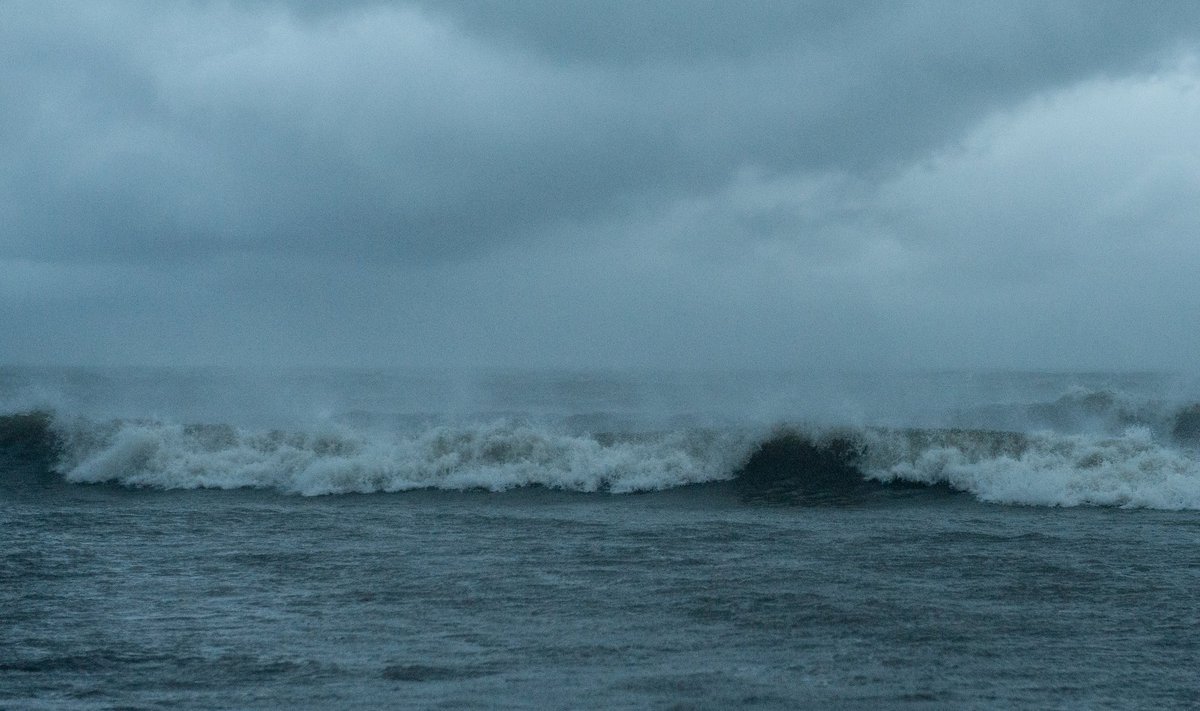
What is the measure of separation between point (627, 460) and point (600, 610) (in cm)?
1055

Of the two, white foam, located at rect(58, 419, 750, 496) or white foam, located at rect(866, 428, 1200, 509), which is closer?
white foam, located at rect(866, 428, 1200, 509)

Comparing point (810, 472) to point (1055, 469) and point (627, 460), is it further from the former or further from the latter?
point (1055, 469)

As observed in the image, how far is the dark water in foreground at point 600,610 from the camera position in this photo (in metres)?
7.73

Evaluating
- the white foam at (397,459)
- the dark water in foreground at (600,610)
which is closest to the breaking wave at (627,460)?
the white foam at (397,459)

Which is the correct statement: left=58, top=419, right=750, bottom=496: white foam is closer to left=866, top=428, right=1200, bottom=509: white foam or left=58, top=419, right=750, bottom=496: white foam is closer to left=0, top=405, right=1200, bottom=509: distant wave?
left=0, top=405, right=1200, bottom=509: distant wave

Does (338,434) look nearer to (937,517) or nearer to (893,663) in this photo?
(937,517)

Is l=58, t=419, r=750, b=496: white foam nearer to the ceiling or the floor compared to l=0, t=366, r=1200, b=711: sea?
nearer to the ceiling

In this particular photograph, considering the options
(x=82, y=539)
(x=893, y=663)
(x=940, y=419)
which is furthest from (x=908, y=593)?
(x=940, y=419)

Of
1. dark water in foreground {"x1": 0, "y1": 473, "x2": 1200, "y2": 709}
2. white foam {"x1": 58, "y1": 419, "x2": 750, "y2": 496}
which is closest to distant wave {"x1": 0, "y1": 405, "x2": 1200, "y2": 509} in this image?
white foam {"x1": 58, "y1": 419, "x2": 750, "y2": 496}

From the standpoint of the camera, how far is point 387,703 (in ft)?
24.1

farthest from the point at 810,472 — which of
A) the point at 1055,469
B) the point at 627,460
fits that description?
the point at 1055,469

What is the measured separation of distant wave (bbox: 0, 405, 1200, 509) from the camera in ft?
62.3

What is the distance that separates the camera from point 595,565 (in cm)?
1223

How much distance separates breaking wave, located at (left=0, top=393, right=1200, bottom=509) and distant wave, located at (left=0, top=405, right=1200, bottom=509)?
0.03 meters
